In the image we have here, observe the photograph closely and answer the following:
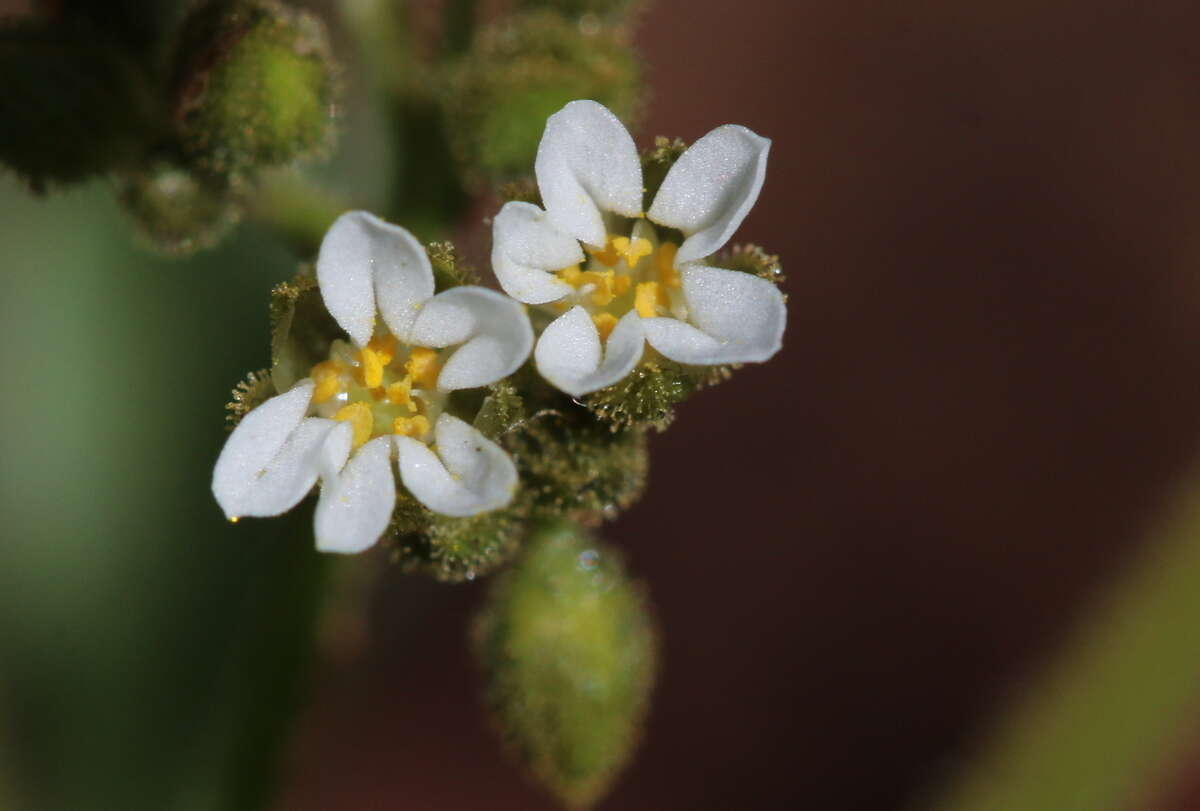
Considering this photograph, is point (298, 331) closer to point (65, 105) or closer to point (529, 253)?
point (529, 253)

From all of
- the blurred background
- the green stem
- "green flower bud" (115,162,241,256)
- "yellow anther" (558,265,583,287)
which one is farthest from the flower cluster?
the blurred background

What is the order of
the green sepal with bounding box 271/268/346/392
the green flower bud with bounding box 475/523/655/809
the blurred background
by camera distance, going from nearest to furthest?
the green sepal with bounding box 271/268/346/392 → the green flower bud with bounding box 475/523/655/809 → the blurred background

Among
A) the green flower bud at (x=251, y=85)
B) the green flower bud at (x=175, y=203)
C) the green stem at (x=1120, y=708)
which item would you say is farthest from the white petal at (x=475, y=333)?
the green stem at (x=1120, y=708)

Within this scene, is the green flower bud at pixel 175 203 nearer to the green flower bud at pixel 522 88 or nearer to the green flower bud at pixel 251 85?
the green flower bud at pixel 251 85

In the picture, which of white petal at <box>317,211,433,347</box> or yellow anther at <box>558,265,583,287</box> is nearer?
white petal at <box>317,211,433,347</box>

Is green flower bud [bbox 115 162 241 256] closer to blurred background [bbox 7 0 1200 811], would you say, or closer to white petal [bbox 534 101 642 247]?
white petal [bbox 534 101 642 247]

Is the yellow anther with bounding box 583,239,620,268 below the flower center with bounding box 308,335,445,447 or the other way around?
the other way around

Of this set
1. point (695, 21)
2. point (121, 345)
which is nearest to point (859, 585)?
point (695, 21)
